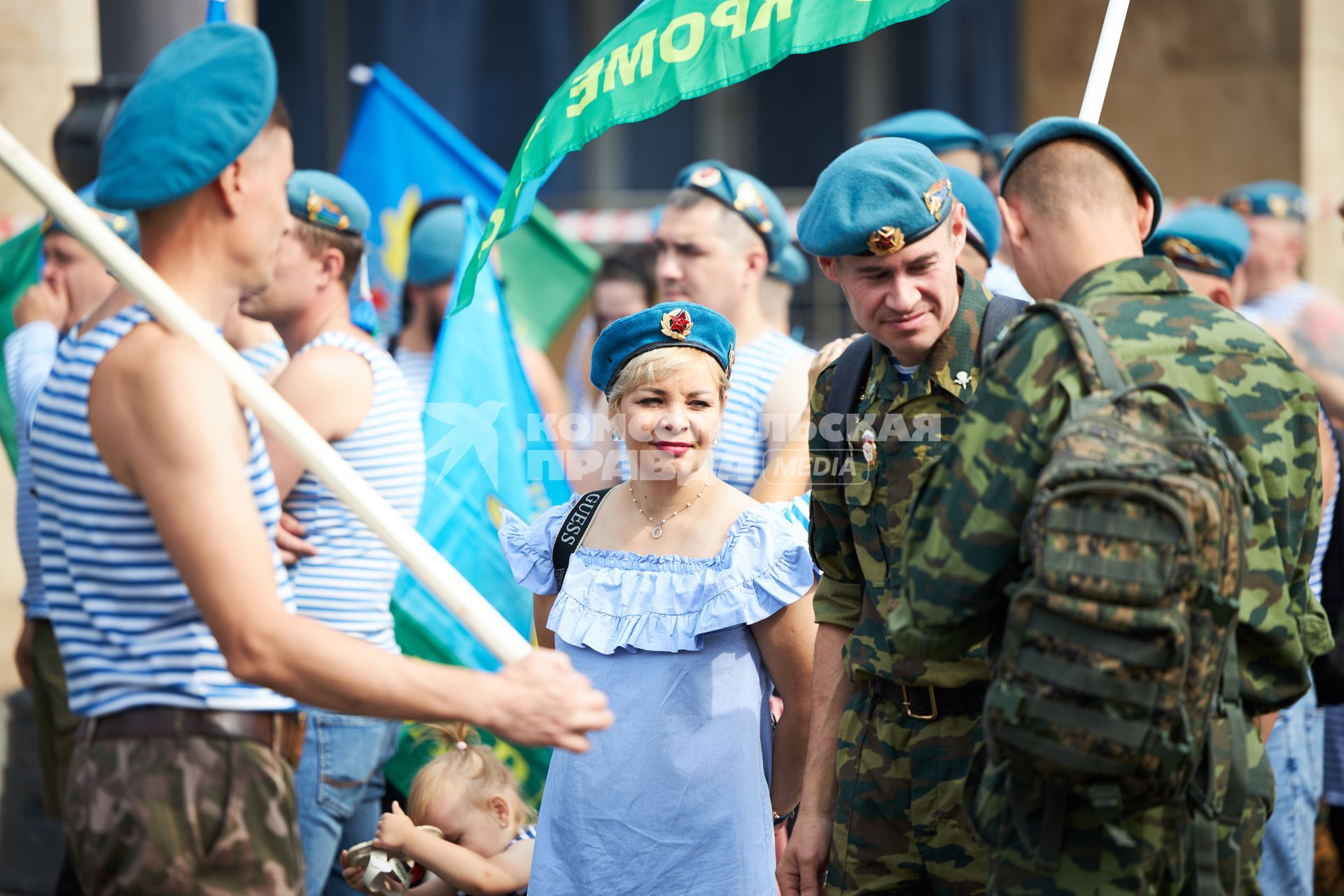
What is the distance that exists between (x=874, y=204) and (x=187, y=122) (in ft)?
4.40

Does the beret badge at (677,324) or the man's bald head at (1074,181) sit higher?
the man's bald head at (1074,181)

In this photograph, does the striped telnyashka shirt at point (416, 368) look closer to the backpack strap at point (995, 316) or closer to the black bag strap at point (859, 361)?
the black bag strap at point (859, 361)

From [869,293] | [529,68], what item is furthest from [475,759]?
[529,68]

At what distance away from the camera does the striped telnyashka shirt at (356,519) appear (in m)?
4.02

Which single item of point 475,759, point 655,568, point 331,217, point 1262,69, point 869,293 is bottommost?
point 475,759

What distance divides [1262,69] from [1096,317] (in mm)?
9567

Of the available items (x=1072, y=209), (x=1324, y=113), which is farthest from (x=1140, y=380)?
(x=1324, y=113)

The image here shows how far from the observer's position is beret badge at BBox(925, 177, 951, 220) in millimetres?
3131

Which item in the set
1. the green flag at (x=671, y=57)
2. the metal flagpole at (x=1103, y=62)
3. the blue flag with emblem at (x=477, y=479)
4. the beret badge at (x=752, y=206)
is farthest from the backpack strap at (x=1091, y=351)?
the beret badge at (x=752, y=206)

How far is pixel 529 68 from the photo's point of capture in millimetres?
12203

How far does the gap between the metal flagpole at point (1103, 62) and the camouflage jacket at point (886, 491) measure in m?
0.43

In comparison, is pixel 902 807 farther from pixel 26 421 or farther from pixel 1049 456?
pixel 26 421

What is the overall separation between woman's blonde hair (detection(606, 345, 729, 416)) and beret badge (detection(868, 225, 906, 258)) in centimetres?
53

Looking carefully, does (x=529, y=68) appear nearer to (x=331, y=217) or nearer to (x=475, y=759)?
(x=331, y=217)
